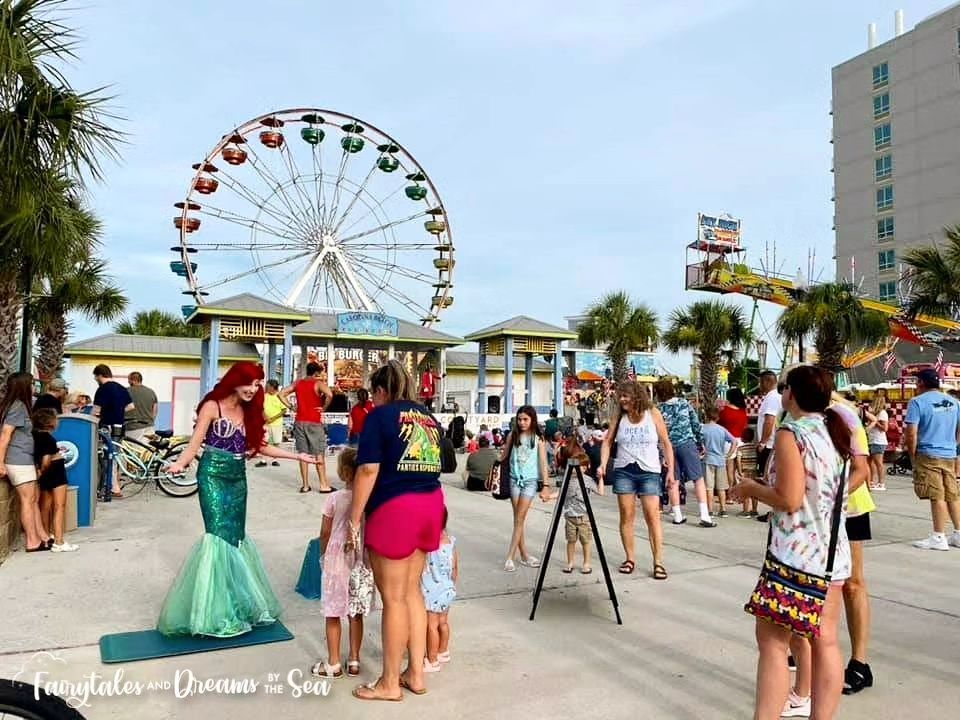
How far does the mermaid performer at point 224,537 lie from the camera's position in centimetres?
409

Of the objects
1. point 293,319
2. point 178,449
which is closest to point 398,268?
point 293,319

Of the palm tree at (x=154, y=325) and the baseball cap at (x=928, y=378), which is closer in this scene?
the baseball cap at (x=928, y=378)

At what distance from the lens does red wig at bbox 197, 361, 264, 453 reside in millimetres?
4309

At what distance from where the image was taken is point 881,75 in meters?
50.8

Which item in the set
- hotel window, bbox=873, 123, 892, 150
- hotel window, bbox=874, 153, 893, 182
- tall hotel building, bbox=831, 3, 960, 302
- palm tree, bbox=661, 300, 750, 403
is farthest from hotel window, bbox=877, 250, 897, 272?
palm tree, bbox=661, 300, 750, 403

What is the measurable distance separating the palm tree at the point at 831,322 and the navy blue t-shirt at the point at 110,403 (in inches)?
782

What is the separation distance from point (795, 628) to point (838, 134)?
60.4m

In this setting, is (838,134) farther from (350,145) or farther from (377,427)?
(377,427)

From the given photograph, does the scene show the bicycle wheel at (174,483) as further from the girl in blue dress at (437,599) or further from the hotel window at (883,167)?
the hotel window at (883,167)

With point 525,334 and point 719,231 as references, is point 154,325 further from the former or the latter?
point 719,231

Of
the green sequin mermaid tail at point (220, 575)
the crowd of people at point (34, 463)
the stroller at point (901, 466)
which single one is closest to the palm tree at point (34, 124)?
the crowd of people at point (34, 463)

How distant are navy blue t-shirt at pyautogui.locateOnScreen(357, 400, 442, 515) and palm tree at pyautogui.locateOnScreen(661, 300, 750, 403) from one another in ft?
87.1

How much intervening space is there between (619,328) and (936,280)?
44.6 feet

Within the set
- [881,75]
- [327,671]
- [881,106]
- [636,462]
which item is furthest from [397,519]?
[881,75]
